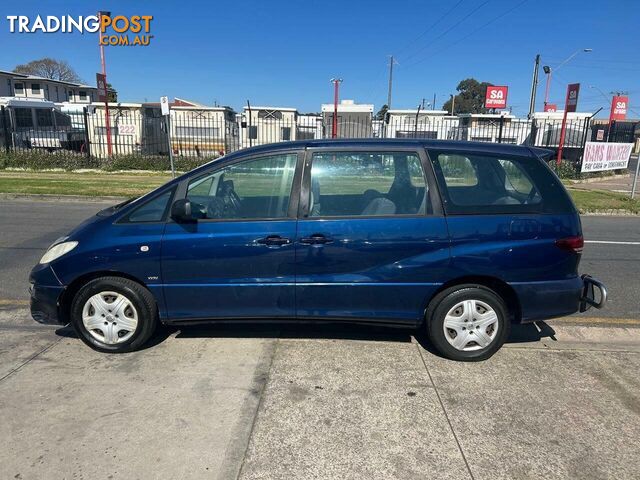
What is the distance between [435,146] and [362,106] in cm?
2128

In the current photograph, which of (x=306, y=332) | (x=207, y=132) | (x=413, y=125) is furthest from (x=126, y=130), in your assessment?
(x=306, y=332)

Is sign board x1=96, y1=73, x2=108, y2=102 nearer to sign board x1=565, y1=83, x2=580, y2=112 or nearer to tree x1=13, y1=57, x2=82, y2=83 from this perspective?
sign board x1=565, y1=83, x2=580, y2=112

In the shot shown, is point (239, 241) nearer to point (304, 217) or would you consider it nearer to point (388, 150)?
point (304, 217)

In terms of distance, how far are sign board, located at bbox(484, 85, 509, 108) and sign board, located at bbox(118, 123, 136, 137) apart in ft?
83.7

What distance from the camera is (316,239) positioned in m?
3.60

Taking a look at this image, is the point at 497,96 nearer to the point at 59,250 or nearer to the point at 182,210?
the point at 182,210

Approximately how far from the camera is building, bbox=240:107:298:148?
23422mm

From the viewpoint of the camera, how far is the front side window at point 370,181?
12.1 feet

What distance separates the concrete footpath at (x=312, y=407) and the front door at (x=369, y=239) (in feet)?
1.59

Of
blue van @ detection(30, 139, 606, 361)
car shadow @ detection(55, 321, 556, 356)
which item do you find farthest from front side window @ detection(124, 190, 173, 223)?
car shadow @ detection(55, 321, 556, 356)

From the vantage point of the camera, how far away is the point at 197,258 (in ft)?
11.9

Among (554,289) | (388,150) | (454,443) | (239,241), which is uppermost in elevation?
(388,150)

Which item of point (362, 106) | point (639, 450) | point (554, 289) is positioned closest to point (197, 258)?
point (554, 289)

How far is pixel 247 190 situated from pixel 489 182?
75.9 inches
